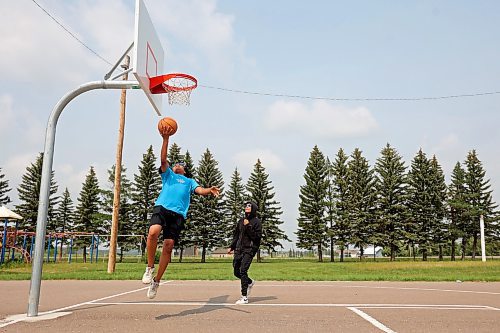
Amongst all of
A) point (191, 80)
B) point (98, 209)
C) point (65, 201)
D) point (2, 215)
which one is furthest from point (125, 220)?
point (191, 80)

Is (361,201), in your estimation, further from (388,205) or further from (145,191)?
(145,191)

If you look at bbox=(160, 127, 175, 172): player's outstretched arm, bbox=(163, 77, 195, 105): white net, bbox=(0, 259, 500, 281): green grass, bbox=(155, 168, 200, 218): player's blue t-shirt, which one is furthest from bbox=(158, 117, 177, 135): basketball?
bbox=(0, 259, 500, 281): green grass

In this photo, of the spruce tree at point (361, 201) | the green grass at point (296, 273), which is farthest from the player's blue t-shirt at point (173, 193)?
the spruce tree at point (361, 201)

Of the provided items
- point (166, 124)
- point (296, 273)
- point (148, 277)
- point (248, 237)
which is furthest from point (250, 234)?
point (296, 273)

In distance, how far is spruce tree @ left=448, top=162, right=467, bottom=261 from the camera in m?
63.8

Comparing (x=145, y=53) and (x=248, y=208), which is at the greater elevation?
(x=145, y=53)

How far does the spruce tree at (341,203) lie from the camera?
61062 millimetres

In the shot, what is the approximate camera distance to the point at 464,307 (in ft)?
24.6

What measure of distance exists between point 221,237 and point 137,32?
5462 cm

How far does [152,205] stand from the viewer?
189 feet

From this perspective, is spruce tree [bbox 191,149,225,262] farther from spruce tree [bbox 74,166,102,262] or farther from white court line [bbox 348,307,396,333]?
white court line [bbox 348,307,396,333]

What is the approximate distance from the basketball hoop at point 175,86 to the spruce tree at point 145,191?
5050 centimetres

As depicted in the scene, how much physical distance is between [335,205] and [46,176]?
57422mm

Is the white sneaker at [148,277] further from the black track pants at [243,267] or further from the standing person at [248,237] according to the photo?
the standing person at [248,237]
